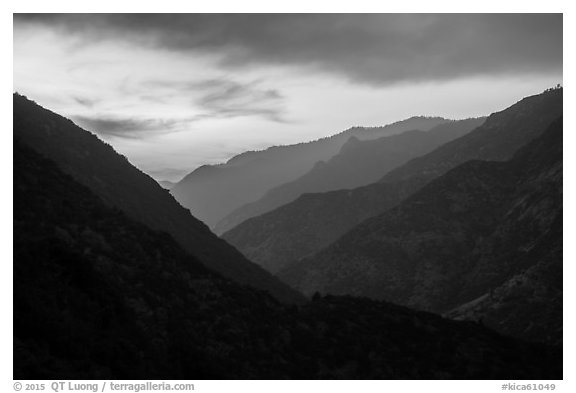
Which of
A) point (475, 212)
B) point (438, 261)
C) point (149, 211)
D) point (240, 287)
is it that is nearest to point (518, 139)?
point (475, 212)

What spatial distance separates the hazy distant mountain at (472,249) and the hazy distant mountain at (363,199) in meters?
26.6

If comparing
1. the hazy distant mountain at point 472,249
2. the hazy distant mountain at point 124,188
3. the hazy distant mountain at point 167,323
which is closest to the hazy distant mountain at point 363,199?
the hazy distant mountain at point 472,249

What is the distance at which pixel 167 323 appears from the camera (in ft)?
73.2

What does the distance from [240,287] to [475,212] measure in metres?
69.0

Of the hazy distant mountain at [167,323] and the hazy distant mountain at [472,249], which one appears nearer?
the hazy distant mountain at [167,323]

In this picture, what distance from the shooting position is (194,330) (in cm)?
2300

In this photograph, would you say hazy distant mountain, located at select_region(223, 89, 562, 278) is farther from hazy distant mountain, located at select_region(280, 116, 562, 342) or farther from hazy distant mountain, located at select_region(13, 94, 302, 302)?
hazy distant mountain, located at select_region(13, 94, 302, 302)

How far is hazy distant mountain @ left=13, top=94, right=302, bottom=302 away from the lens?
47.6m

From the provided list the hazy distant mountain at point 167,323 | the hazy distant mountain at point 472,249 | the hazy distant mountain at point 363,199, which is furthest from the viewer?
the hazy distant mountain at point 363,199

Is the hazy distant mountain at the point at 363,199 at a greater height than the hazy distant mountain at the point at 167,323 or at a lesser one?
greater

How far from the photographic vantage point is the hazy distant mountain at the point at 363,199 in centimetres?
12588

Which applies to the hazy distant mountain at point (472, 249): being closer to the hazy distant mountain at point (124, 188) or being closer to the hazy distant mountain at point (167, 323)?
the hazy distant mountain at point (167, 323)

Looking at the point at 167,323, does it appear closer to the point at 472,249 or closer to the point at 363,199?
the point at 472,249

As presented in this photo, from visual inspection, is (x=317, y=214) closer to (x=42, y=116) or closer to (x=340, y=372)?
(x=42, y=116)
